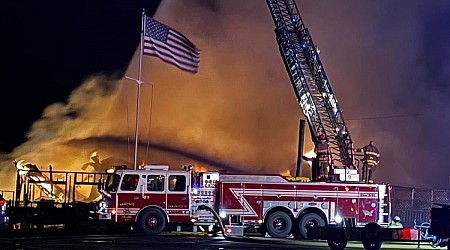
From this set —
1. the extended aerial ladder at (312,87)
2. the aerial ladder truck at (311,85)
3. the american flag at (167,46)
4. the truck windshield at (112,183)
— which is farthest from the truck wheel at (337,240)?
the extended aerial ladder at (312,87)

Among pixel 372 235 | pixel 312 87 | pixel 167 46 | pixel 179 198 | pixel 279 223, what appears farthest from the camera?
pixel 312 87

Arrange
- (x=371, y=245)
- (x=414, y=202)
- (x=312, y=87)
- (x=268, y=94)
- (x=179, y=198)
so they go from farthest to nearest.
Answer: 1. (x=268, y=94)
2. (x=312, y=87)
3. (x=414, y=202)
4. (x=179, y=198)
5. (x=371, y=245)

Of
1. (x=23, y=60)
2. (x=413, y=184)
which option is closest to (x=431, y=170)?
(x=413, y=184)

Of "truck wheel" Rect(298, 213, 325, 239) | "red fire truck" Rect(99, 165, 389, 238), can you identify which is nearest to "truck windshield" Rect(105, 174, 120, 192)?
"red fire truck" Rect(99, 165, 389, 238)

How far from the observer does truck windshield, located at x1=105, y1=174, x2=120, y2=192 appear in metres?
23.9

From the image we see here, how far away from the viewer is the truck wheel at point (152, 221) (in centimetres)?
2373

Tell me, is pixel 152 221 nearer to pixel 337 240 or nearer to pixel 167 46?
pixel 337 240

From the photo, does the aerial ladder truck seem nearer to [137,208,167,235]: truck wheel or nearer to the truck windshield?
[137,208,167,235]: truck wheel

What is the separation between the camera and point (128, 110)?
3222 centimetres

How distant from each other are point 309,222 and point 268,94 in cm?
1218

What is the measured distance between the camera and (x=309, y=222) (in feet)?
78.1

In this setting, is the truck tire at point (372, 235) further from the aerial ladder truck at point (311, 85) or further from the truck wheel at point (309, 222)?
the aerial ladder truck at point (311, 85)

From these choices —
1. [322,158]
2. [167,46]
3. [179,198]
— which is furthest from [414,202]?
[167,46]

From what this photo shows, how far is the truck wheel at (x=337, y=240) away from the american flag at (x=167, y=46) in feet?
37.4
